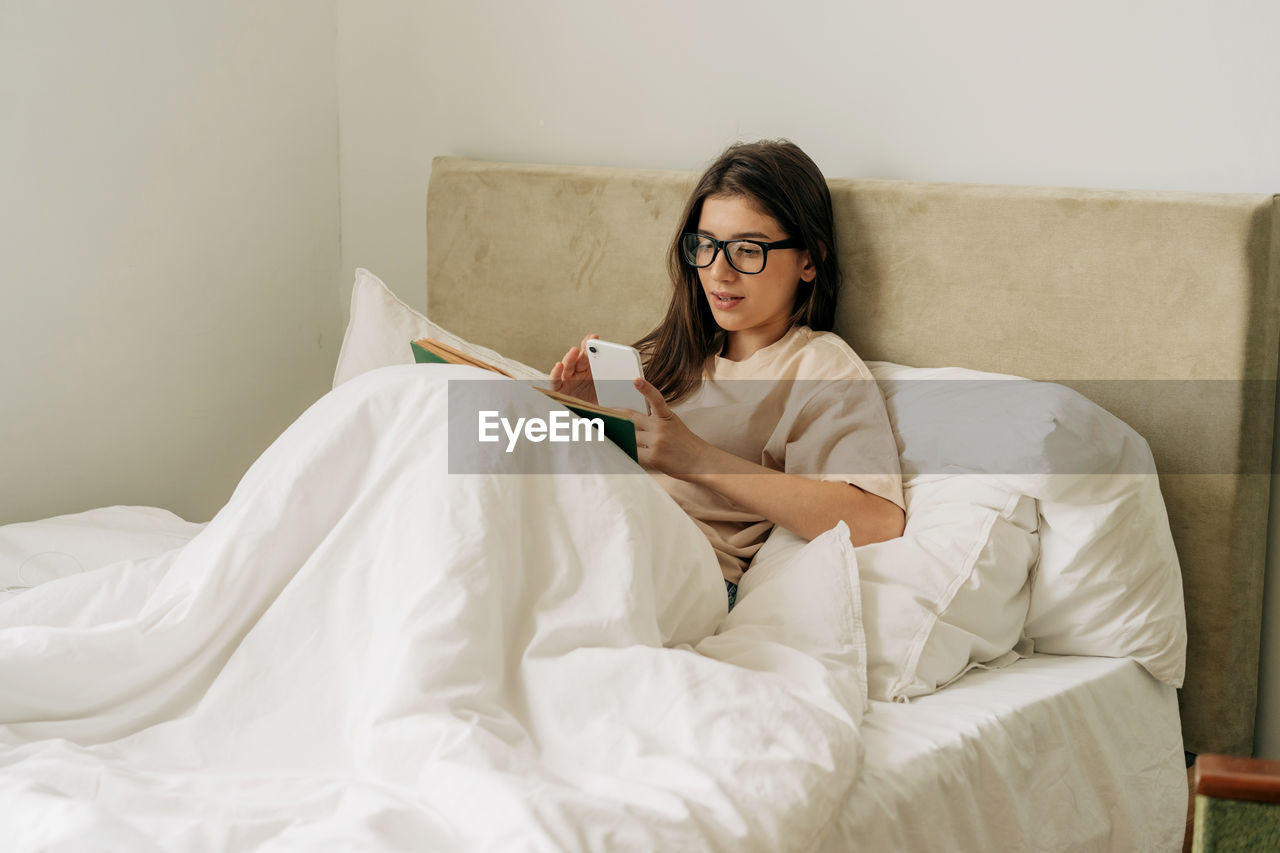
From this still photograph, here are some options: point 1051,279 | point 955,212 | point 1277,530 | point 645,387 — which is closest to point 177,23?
point 645,387

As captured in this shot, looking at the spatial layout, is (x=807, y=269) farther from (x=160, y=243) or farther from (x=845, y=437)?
(x=160, y=243)

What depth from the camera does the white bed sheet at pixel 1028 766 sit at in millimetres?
1033

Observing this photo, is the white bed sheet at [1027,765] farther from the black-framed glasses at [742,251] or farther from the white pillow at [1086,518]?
the black-framed glasses at [742,251]

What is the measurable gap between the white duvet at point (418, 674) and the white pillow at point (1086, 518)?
277 mm

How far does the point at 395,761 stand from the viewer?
3.04 ft

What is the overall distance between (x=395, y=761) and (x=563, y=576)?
9.9 inches

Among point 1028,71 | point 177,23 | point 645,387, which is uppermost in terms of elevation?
point 177,23

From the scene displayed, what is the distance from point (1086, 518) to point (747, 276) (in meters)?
0.58

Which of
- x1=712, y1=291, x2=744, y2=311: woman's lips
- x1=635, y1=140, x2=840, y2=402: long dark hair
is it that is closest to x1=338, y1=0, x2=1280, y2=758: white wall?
x1=635, y1=140, x2=840, y2=402: long dark hair

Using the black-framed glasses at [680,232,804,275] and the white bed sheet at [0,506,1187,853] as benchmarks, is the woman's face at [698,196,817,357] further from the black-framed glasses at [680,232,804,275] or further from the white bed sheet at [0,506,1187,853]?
the white bed sheet at [0,506,1187,853]

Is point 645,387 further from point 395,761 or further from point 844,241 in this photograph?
point 395,761

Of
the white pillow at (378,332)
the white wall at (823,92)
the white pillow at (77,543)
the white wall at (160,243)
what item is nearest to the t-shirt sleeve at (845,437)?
the white wall at (823,92)

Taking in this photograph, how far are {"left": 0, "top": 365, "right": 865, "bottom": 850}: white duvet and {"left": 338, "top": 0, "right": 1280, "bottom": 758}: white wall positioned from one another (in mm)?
755

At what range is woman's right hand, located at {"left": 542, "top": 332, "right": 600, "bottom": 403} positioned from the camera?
152 centimetres
